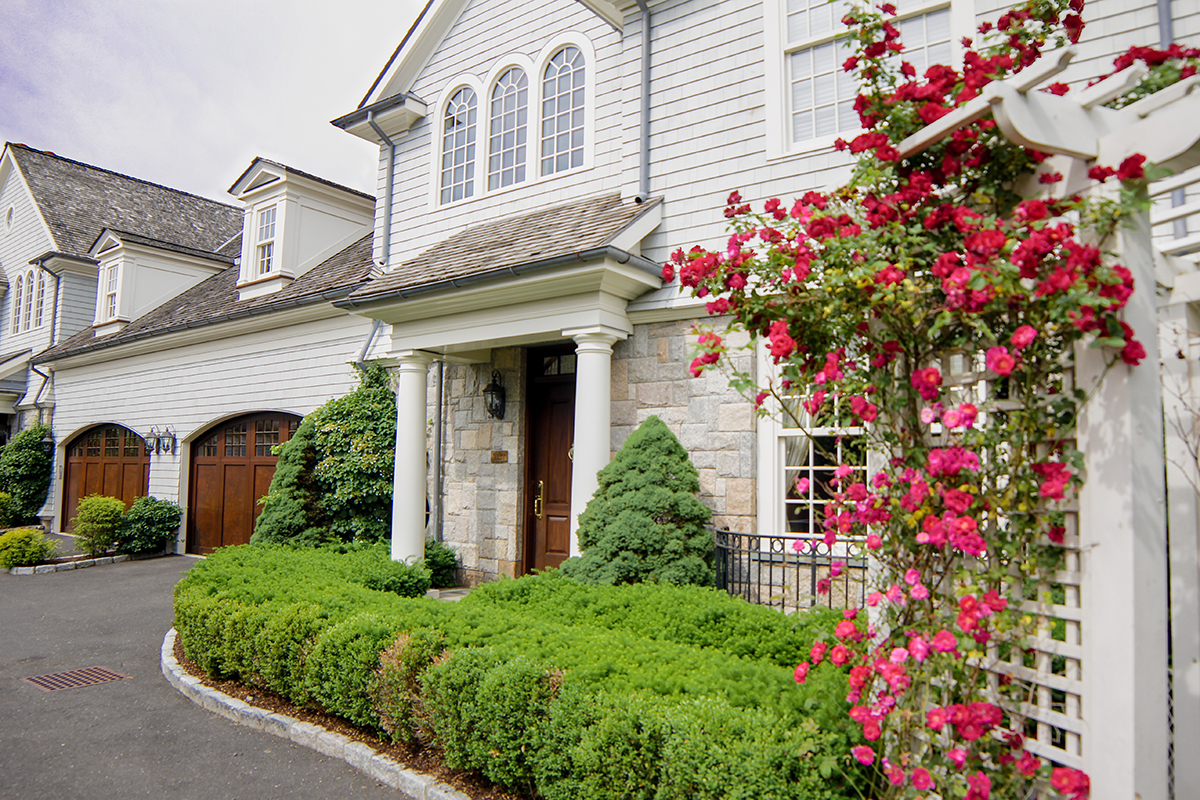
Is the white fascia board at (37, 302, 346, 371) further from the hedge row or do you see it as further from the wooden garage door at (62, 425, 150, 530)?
the hedge row

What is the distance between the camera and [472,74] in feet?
31.1

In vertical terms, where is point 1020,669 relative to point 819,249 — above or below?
below

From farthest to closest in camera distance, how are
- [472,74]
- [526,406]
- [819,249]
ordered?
[472,74] < [526,406] < [819,249]

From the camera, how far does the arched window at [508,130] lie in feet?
29.3

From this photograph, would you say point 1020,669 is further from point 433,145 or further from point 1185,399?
point 433,145

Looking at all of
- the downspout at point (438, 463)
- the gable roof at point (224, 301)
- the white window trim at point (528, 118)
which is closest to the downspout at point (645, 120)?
the white window trim at point (528, 118)

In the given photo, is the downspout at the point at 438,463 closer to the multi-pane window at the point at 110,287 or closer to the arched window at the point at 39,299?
the multi-pane window at the point at 110,287

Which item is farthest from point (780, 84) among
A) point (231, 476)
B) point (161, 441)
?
point (161, 441)

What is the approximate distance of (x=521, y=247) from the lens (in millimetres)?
7445

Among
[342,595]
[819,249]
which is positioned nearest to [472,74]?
[342,595]

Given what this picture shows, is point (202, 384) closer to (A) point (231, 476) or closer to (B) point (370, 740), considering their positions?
(A) point (231, 476)

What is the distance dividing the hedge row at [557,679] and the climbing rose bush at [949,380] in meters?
0.49

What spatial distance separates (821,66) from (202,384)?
475 inches

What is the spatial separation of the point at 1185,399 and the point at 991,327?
1.35 meters
